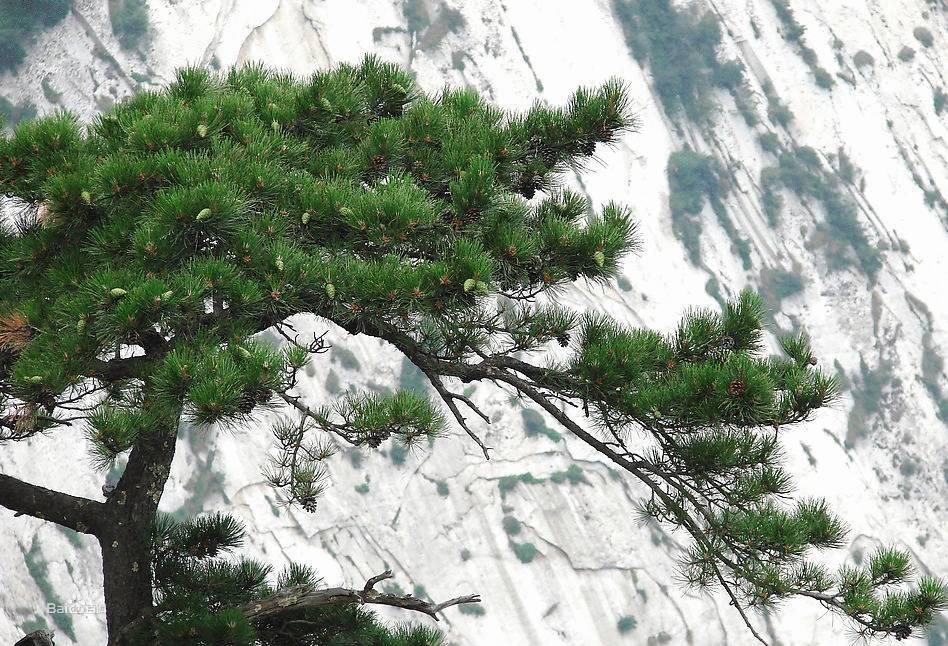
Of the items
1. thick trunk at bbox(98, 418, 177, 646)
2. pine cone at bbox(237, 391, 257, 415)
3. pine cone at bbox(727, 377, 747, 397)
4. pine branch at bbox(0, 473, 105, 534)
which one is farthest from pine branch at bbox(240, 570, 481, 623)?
pine cone at bbox(727, 377, 747, 397)

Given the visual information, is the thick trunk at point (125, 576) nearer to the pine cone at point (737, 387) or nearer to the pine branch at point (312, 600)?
the pine branch at point (312, 600)

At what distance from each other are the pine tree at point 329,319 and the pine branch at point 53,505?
12 millimetres

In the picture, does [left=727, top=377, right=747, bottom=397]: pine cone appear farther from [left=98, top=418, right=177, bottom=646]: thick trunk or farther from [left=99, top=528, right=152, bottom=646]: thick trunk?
[left=99, top=528, right=152, bottom=646]: thick trunk

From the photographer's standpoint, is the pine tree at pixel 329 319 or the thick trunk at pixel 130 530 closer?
the pine tree at pixel 329 319

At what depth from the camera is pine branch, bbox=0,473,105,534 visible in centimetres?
395

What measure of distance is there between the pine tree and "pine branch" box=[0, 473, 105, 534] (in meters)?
0.01

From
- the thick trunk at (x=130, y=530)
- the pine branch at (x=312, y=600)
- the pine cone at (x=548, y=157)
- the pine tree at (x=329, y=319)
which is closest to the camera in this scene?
the pine tree at (x=329, y=319)

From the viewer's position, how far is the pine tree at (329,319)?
3117 mm

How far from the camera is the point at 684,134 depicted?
24.8 m

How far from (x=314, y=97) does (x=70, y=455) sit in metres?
13.7

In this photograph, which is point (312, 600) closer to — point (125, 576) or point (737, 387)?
point (125, 576)

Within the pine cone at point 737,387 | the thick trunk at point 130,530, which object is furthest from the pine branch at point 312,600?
the pine cone at point 737,387

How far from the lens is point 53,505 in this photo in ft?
13.1

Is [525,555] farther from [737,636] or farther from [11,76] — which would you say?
[11,76]
